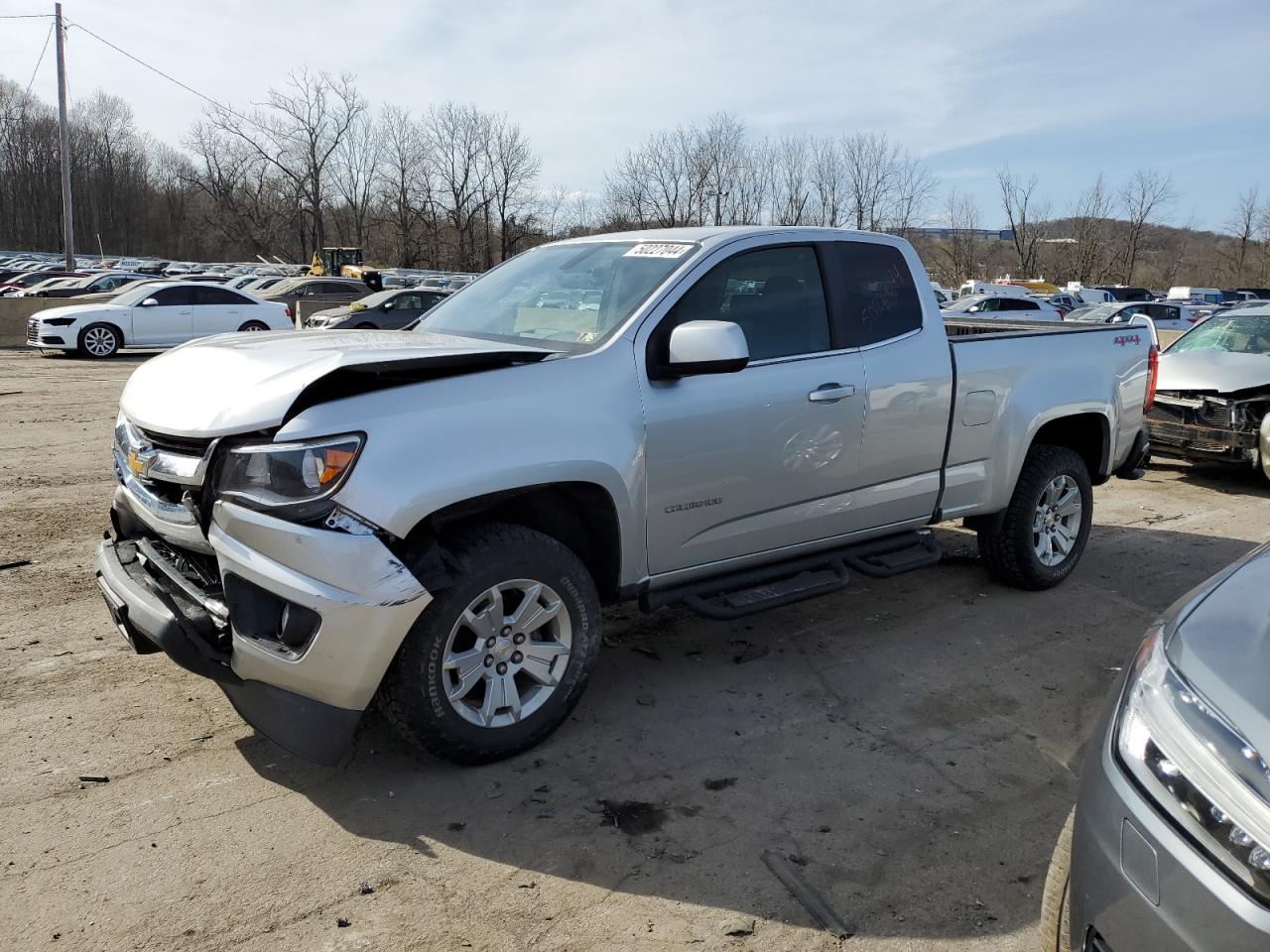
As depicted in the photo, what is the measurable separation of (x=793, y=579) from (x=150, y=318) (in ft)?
63.8

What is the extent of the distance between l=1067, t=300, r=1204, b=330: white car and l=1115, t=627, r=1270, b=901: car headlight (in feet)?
91.8

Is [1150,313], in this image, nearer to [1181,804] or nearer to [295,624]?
[295,624]

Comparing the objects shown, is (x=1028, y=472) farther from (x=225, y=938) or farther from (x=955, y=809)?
(x=225, y=938)

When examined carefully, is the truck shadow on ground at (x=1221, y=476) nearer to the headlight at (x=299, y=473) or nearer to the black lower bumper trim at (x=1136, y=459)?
the black lower bumper trim at (x=1136, y=459)

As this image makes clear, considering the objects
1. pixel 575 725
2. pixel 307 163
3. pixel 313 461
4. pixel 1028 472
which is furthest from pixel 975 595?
pixel 307 163

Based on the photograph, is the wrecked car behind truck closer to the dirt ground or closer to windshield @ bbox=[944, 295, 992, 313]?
the dirt ground

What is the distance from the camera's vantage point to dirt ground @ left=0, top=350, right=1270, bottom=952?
280 cm

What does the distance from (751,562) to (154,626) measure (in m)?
2.37

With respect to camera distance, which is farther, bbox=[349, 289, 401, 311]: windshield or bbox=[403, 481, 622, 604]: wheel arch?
bbox=[349, 289, 401, 311]: windshield

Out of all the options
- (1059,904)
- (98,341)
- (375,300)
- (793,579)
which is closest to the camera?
(1059,904)

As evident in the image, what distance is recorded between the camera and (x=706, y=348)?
3.68 m

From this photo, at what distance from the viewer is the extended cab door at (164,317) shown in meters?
20.3

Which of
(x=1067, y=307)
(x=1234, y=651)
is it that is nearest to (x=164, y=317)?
(x=1234, y=651)

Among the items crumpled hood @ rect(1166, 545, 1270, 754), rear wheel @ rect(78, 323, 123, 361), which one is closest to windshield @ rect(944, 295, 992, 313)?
rear wheel @ rect(78, 323, 123, 361)
